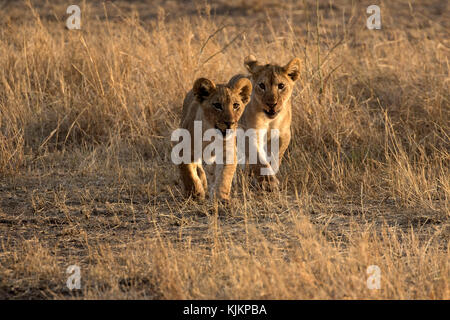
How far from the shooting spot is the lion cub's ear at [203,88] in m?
4.95

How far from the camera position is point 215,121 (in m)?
4.93

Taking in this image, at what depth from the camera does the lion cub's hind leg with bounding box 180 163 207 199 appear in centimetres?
523

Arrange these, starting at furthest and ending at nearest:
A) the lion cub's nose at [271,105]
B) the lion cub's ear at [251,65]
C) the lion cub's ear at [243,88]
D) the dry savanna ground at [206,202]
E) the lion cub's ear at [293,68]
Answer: the lion cub's ear at [251,65] → the lion cub's ear at [293,68] → the lion cub's nose at [271,105] → the lion cub's ear at [243,88] → the dry savanna ground at [206,202]

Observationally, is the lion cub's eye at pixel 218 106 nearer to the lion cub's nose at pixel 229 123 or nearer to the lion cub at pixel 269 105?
the lion cub's nose at pixel 229 123

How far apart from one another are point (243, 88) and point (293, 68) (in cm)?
85

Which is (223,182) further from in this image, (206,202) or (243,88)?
(243,88)

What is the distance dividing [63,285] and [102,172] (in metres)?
2.23

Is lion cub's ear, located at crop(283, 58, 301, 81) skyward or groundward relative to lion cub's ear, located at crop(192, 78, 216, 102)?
skyward

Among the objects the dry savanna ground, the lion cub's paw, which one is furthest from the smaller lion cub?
the lion cub's paw

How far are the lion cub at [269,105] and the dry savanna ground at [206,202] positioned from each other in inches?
6.8

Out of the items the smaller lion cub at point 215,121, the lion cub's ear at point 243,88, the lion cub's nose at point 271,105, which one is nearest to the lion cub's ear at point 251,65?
the lion cub's nose at point 271,105

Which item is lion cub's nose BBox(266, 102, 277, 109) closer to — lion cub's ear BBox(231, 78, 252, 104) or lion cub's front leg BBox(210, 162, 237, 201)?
lion cub's ear BBox(231, 78, 252, 104)

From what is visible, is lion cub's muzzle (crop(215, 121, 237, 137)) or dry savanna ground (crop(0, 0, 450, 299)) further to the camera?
lion cub's muzzle (crop(215, 121, 237, 137))
